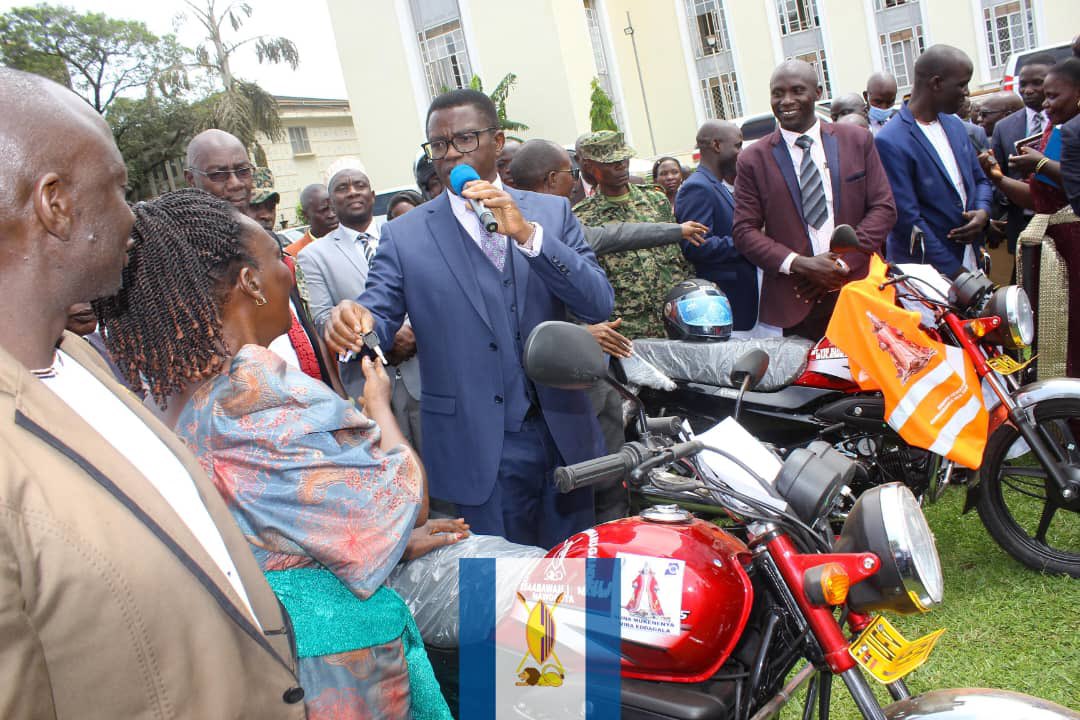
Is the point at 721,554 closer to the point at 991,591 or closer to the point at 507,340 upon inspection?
the point at 507,340

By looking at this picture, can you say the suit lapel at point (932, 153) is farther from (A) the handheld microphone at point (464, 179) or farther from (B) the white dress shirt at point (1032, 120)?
(A) the handheld microphone at point (464, 179)

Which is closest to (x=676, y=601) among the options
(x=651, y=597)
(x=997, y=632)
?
(x=651, y=597)

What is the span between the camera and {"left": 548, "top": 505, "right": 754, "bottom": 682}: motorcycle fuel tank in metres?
1.74

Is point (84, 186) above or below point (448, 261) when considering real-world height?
above

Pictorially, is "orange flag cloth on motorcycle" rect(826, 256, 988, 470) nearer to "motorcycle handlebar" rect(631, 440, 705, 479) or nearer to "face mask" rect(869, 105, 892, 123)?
"motorcycle handlebar" rect(631, 440, 705, 479)

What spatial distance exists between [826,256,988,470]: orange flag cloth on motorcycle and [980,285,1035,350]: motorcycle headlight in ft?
0.54

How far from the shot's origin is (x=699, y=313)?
4039mm

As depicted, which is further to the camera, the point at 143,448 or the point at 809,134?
the point at 809,134

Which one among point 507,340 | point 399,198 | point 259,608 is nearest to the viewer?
point 259,608

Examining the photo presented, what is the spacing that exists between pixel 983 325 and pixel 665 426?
6.43 ft

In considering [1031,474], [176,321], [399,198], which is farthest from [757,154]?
[176,321]

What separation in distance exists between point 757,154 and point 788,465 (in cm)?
325

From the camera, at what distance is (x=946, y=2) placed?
23.8 m

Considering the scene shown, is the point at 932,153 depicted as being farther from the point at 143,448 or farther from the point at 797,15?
the point at 797,15
